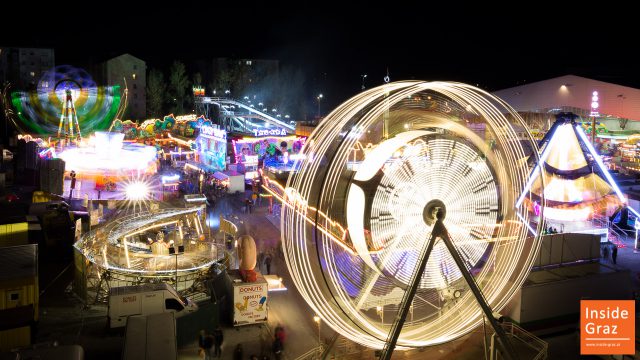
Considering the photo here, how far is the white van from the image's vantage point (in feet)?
44.8

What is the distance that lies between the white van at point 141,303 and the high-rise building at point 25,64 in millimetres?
65268

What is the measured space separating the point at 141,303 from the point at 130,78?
6246 centimetres

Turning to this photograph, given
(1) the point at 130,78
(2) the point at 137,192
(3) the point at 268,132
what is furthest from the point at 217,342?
(1) the point at 130,78

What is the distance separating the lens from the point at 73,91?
4147cm

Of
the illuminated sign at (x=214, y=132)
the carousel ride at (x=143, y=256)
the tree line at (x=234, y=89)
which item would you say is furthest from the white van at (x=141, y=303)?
the tree line at (x=234, y=89)

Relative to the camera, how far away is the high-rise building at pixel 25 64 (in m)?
69.6

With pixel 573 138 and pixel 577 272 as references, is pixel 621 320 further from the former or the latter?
pixel 573 138

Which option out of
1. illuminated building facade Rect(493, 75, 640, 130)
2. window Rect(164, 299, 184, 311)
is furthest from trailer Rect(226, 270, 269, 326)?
illuminated building facade Rect(493, 75, 640, 130)

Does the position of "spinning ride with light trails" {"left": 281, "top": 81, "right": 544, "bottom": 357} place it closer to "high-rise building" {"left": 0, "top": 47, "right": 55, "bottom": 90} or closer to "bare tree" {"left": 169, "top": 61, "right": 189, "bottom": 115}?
"bare tree" {"left": 169, "top": 61, "right": 189, "bottom": 115}

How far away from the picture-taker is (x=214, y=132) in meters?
39.2

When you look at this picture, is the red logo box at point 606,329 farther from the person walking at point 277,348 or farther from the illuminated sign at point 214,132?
the illuminated sign at point 214,132

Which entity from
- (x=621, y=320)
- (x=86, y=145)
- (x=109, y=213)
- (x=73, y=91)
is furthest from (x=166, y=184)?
(x=621, y=320)

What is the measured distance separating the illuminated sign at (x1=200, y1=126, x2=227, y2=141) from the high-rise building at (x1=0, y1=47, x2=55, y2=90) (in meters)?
40.4

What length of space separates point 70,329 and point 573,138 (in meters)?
21.1
